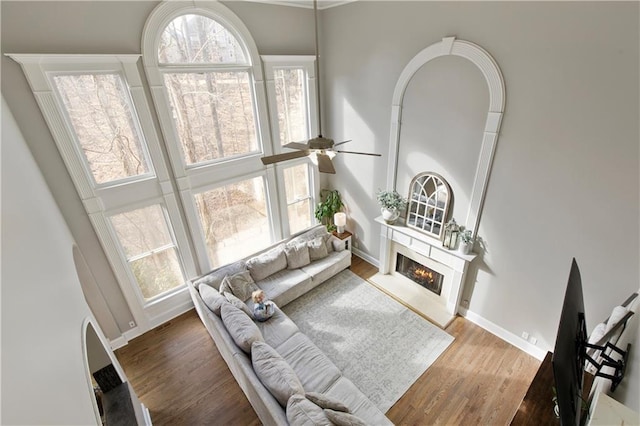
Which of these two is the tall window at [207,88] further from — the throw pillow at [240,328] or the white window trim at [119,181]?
the throw pillow at [240,328]

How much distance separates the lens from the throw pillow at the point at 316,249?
5.50 meters

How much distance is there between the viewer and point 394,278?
558 cm

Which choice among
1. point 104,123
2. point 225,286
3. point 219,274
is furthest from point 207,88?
point 225,286

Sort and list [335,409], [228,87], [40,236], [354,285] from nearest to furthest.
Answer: [40,236] → [335,409] → [228,87] → [354,285]

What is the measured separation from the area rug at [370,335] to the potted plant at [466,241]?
53.2 inches

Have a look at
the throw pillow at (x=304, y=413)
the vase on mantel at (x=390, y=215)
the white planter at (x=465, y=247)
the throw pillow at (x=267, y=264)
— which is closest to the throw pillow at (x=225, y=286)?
the throw pillow at (x=267, y=264)

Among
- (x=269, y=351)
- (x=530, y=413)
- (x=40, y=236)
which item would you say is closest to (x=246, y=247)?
(x=269, y=351)

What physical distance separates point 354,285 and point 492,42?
4.21 m

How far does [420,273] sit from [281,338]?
2.78 m

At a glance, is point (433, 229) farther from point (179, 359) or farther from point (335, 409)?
point (179, 359)

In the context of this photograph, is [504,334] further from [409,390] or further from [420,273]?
[409,390]

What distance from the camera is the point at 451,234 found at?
4305 mm

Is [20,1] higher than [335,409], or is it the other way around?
[20,1]

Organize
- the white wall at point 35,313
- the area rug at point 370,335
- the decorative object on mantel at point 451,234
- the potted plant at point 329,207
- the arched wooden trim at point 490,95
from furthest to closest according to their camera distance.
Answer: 1. the potted plant at point 329,207
2. the decorative object on mantel at point 451,234
3. the area rug at point 370,335
4. the arched wooden trim at point 490,95
5. the white wall at point 35,313
